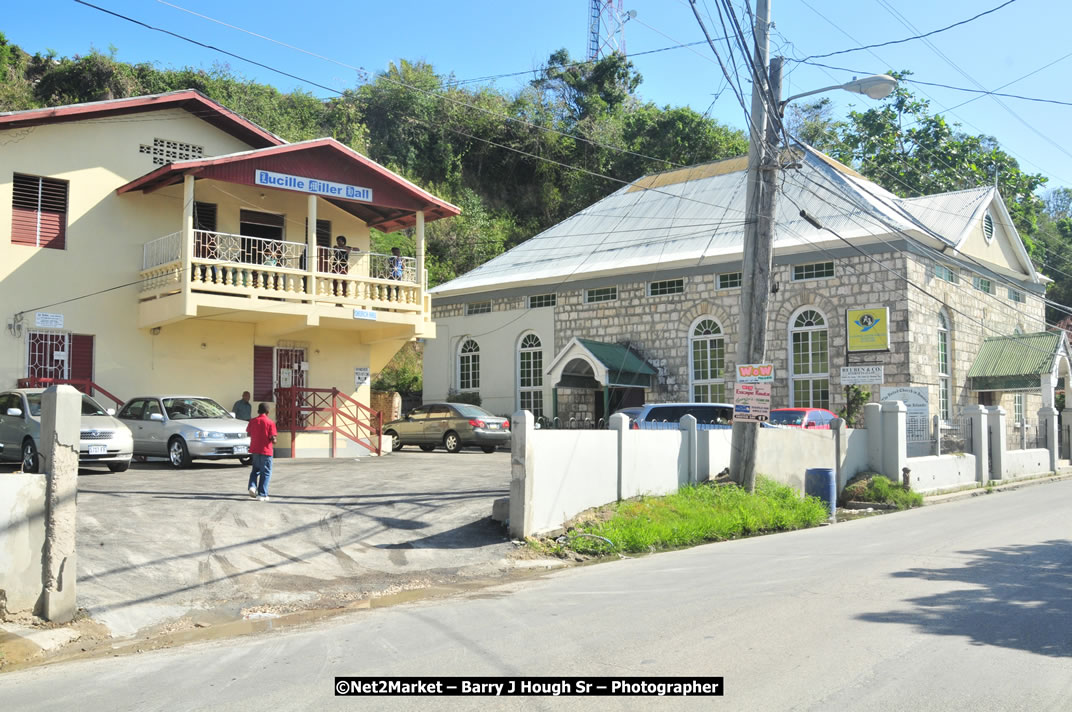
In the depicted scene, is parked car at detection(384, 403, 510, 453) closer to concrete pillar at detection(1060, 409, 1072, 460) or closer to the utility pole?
the utility pole

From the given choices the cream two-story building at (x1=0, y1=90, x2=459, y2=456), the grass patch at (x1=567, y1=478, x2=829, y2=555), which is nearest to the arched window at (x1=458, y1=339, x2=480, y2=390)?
the cream two-story building at (x1=0, y1=90, x2=459, y2=456)

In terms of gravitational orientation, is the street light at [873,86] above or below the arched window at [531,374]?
above

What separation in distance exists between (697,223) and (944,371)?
9.41 metres

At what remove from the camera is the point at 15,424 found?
1650cm

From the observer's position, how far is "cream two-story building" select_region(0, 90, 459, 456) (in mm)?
20188

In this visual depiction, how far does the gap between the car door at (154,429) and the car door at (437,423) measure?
29.1 feet

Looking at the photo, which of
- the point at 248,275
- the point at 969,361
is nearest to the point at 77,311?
the point at 248,275

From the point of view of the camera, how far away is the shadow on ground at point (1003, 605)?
743cm

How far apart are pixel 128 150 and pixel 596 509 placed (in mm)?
14558

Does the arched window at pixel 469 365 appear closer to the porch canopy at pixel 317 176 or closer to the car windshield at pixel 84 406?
the porch canopy at pixel 317 176

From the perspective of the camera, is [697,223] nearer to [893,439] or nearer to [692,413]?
[692,413]

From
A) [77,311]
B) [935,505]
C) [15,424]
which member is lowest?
[935,505]

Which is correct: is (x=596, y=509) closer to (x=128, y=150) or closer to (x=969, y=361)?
(x=128, y=150)

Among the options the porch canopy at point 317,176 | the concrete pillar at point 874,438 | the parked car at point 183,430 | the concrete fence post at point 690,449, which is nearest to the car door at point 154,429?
the parked car at point 183,430
